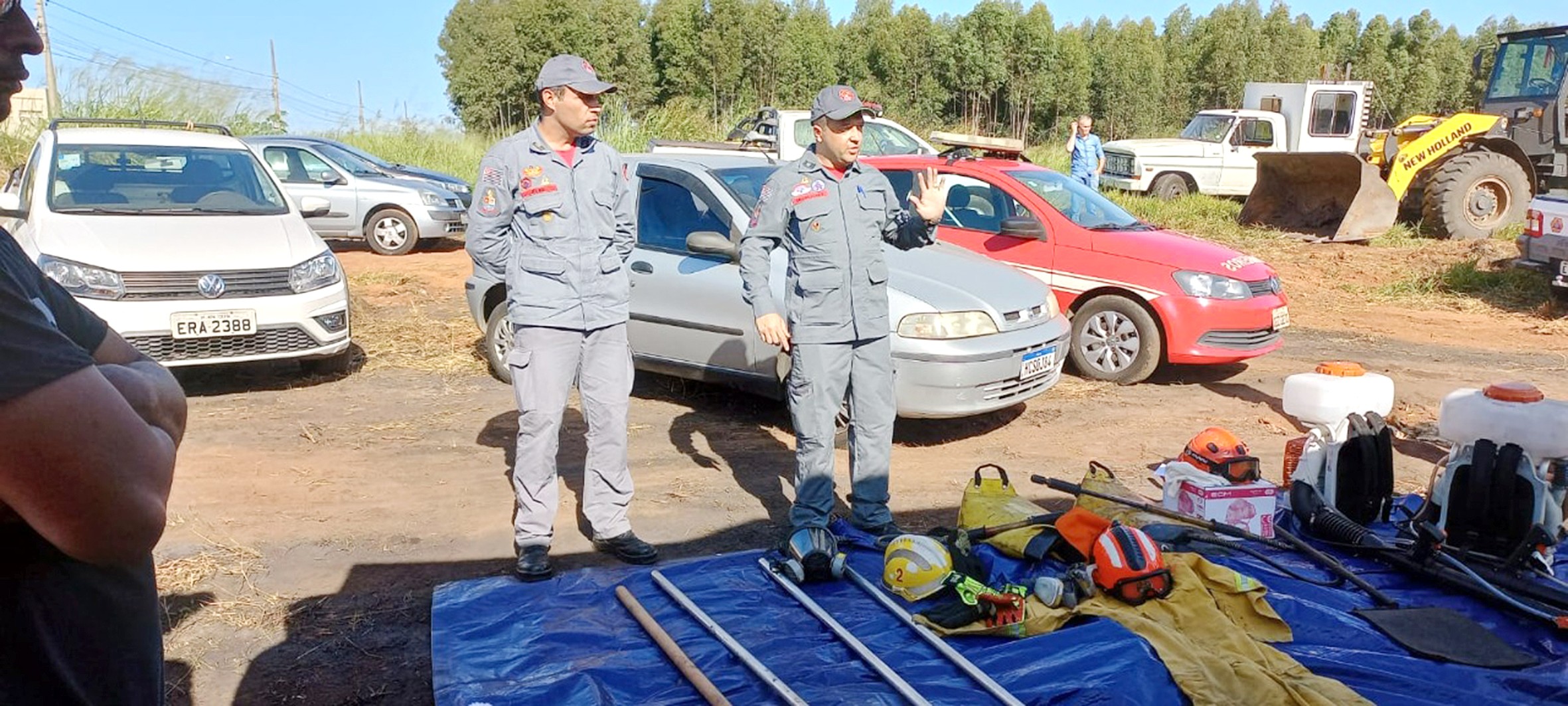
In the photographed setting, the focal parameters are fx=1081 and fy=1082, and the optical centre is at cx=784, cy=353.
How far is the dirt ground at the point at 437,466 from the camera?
389cm

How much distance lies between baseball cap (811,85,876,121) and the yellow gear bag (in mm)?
1630

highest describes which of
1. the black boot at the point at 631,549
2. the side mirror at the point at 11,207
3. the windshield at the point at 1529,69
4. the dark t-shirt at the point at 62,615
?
the windshield at the point at 1529,69

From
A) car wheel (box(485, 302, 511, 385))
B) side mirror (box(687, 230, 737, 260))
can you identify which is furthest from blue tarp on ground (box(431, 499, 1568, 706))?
car wheel (box(485, 302, 511, 385))

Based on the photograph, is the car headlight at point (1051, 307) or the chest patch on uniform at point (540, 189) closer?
the chest patch on uniform at point (540, 189)

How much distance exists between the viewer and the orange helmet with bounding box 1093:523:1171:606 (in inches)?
147

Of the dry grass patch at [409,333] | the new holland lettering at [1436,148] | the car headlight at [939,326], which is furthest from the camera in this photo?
the new holland lettering at [1436,148]

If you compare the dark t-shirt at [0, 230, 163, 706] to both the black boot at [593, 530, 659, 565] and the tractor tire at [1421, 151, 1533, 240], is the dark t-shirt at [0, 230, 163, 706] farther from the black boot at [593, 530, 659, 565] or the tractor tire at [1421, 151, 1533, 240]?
the tractor tire at [1421, 151, 1533, 240]

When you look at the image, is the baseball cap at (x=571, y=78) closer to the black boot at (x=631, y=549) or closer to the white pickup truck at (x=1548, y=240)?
the black boot at (x=631, y=549)

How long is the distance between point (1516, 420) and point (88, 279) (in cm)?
744

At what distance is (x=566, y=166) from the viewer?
437 cm

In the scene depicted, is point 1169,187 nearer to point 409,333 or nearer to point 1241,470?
point 409,333

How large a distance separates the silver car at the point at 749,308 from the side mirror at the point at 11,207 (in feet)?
9.65

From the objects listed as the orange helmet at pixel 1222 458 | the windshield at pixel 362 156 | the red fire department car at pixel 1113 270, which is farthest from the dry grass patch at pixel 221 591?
the windshield at pixel 362 156

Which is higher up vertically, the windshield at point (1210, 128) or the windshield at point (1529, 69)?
the windshield at point (1529, 69)
